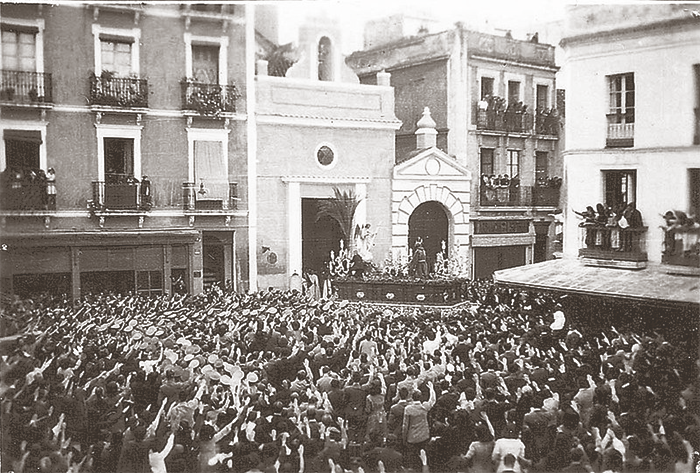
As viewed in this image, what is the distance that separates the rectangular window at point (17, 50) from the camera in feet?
28.2

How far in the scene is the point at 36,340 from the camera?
344 inches

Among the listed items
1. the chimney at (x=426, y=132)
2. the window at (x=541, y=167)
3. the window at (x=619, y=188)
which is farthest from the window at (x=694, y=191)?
the chimney at (x=426, y=132)

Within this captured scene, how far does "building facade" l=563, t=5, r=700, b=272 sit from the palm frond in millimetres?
4682

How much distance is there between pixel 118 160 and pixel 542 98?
22.6 feet

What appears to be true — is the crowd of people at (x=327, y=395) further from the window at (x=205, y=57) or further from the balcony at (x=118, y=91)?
the window at (x=205, y=57)

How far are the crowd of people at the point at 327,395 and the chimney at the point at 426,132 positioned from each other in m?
4.36

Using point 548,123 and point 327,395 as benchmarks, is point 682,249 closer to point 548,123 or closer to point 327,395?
point 548,123

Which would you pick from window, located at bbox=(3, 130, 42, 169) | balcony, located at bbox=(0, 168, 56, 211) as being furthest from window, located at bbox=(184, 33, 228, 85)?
balcony, located at bbox=(0, 168, 56, 211)

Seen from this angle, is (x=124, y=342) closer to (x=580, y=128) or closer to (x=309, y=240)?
(x=309, y=240)

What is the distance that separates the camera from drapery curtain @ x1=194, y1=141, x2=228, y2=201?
1103cm

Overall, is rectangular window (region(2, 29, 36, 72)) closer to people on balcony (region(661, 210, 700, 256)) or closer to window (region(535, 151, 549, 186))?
window (region(535, 151, 549, 186))

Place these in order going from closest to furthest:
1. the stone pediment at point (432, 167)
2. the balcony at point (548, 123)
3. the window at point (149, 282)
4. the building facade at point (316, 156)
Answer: the window at point (149, 282)
the balcony at point (548, 123)
the stone pediment at point (432, 167)
the building facade at point (316, 156)

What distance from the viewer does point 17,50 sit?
8.70 m

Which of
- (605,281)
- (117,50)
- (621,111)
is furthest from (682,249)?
(117,50)
